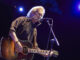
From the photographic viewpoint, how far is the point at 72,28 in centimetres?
625

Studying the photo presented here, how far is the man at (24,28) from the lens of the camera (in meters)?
4.08

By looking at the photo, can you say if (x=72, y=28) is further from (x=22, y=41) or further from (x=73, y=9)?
(x=22, y=41)

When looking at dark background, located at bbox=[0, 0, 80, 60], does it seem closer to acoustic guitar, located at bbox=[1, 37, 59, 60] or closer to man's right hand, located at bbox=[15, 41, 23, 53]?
acoustic guitar, located at bbox=[1, 37, 59, 60]

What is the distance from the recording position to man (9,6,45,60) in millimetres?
4082

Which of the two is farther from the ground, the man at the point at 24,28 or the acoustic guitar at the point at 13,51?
the man at the point at 24,28

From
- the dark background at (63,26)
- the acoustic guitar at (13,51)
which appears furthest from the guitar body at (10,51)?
the dark background at (63,26)

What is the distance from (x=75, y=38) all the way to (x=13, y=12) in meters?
2.07

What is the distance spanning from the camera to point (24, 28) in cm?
427

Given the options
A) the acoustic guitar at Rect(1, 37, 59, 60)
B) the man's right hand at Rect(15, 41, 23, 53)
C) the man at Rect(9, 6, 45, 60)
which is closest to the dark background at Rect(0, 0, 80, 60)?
the man at Rect(9, 6, 45, 60)

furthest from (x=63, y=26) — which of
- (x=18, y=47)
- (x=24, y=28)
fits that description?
(x=18, y=47)

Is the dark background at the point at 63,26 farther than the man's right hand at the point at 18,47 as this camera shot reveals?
Yes

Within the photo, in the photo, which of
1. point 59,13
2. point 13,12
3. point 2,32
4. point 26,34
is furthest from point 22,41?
point 59,13

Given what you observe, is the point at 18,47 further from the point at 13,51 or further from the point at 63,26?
the point at 63,26

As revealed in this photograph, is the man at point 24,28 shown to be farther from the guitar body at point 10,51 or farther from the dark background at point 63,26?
the dark background at point 63,26
